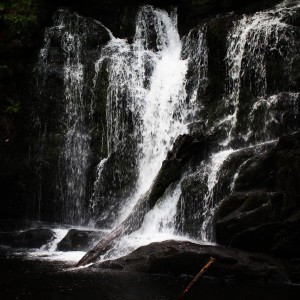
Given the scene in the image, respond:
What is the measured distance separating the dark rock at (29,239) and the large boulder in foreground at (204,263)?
4719 mm

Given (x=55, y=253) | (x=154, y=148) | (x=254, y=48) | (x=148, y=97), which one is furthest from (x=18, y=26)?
(x=55, y=253)

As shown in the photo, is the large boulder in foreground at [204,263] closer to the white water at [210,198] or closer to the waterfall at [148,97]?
the white water at [210,198]

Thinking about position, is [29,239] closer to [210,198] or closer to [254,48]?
[210,198]

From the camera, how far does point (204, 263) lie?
11.7m

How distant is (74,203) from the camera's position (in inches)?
768

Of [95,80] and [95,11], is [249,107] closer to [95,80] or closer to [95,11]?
[95,80]

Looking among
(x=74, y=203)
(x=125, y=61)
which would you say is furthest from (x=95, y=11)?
(x=74, y=203)

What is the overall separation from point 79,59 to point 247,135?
888 cm

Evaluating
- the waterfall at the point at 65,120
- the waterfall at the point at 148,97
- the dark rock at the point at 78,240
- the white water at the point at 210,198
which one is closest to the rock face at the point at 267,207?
the white water at the point at 210,198

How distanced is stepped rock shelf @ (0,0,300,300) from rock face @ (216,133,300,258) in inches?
1.5

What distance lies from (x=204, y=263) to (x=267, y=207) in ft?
7.90

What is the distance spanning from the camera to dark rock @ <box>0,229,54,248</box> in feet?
53.5

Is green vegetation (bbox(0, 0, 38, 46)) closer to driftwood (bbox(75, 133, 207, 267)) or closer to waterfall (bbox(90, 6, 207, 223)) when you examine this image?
waterfall (bbox(90, 6, 207, 223))

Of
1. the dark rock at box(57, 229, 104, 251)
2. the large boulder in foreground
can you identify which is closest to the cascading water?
the dark rock at box(57, 229, 104, 251)
